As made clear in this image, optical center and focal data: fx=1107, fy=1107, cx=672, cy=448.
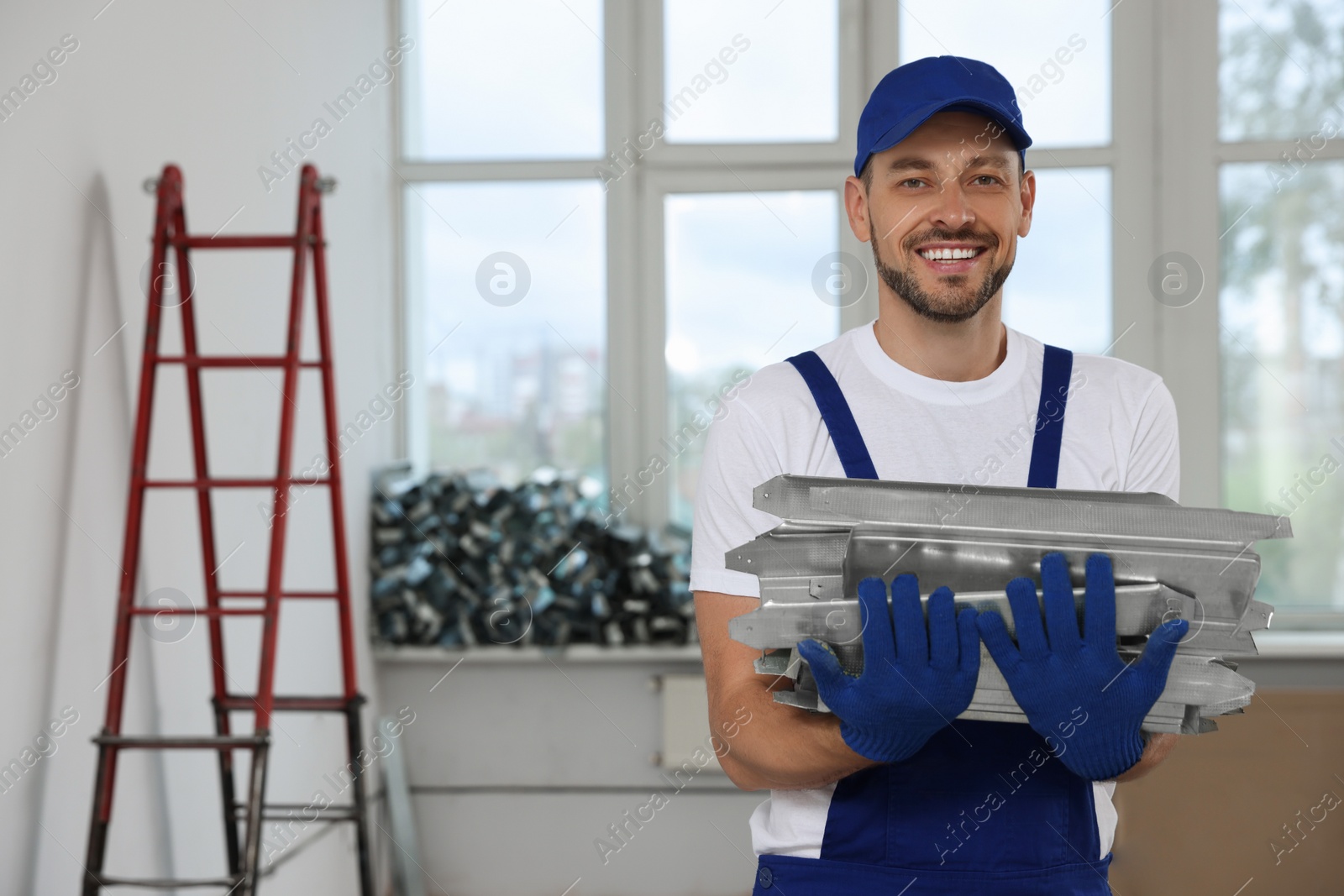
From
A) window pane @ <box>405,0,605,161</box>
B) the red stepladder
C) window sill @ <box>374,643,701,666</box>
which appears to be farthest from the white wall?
window pane @ <box>405,0,605,161</box>

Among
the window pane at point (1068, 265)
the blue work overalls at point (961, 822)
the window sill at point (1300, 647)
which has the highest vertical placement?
the window pane at point (1068, 265)

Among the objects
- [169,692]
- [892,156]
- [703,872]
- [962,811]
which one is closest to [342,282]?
[169,692]

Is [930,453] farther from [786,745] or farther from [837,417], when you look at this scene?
[786,745]

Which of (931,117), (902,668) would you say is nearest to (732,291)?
(931,117)

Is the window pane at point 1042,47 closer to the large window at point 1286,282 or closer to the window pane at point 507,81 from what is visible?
the large window at point 1286,282

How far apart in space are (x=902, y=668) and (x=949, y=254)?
50 centimetres

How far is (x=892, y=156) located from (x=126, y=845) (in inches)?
73.0

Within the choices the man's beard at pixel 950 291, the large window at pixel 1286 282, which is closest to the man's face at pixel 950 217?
the man's beard at pixel 950 291

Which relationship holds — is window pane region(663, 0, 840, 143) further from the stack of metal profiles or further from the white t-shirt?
the stack of metal profiles

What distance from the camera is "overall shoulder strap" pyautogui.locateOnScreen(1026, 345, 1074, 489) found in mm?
1150

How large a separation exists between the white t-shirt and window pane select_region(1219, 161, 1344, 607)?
292 cm

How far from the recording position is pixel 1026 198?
4.35 feet

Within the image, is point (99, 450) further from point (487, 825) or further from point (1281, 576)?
point (1281, 576)

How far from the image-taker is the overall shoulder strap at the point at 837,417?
115 cm
